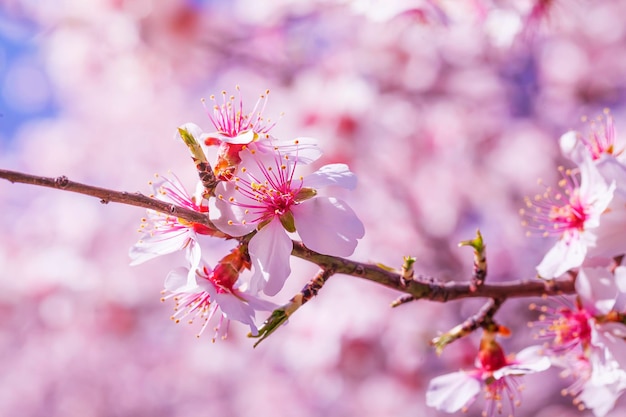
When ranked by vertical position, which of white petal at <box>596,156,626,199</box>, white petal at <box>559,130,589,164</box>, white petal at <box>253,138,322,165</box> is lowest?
white petal at <box>596,156,626,199</box>

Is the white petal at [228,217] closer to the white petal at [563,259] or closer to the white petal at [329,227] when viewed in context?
the white petal at [329,227]

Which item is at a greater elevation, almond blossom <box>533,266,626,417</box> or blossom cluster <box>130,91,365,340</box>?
blossom cluster <box>130,91,365,340</box>

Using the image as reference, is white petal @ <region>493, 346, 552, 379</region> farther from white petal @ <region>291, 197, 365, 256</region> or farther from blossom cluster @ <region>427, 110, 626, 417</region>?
white petal @ <region>291, 197, 365, 256</region>

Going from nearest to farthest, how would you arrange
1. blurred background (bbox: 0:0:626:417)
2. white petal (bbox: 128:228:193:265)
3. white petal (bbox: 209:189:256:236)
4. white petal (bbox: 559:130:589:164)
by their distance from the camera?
white petal (bbox: 209:189:256:236) < white petal (bbox: 128:228:193:265) < white petal (bbox: 559:130:589:164) < blurred background (bbox: 0:0:626:417)

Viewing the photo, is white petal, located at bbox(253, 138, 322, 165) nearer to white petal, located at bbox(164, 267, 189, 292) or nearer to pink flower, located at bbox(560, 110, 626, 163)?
white petal, located at bbox(164, 267, 189, 292)

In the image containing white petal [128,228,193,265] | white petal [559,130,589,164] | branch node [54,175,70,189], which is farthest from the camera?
white petal [559,130,589,164]

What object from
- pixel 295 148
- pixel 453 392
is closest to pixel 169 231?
pixel 295 148

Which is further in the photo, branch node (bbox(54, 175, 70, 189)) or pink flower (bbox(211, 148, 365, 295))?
pink flower (bbox(211, 148, 365, 295))

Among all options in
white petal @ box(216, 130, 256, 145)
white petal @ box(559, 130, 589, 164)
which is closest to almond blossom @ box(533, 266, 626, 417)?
white petal @ box(559, 130, 589, 164)
